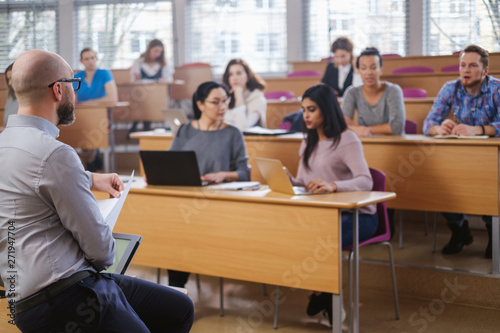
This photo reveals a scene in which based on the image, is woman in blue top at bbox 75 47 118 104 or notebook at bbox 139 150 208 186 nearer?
notebook at bbox 139 150 208 186

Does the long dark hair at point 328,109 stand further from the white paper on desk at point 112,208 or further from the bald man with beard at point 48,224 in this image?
the bald man with beard at point 48,224

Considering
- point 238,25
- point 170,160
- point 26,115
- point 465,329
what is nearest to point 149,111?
point 238,25

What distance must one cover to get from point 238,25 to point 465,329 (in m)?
7.55

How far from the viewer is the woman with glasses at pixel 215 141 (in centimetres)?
353

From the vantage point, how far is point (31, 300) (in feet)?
4.89

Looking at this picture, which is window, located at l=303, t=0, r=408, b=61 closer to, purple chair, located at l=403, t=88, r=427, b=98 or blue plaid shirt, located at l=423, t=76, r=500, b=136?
purple chair, located at l=403, t=88, r=427, b=98

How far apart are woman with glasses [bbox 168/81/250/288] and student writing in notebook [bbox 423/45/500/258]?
1238mm

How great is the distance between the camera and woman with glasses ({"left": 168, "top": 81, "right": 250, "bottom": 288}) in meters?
3.53

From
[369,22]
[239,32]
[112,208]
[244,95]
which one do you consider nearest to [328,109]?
[112,208]

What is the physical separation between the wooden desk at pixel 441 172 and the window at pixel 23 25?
771 cm

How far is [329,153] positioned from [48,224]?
195cm

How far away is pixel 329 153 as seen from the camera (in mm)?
3217

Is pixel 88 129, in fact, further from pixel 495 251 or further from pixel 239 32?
pixel 239 32

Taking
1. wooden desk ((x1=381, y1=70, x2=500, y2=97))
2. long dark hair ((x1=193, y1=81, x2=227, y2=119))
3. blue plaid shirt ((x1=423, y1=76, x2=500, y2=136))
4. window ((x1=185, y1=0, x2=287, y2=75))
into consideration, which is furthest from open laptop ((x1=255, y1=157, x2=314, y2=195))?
window ((x1=185, y1=0, x2=287, y2=75))
